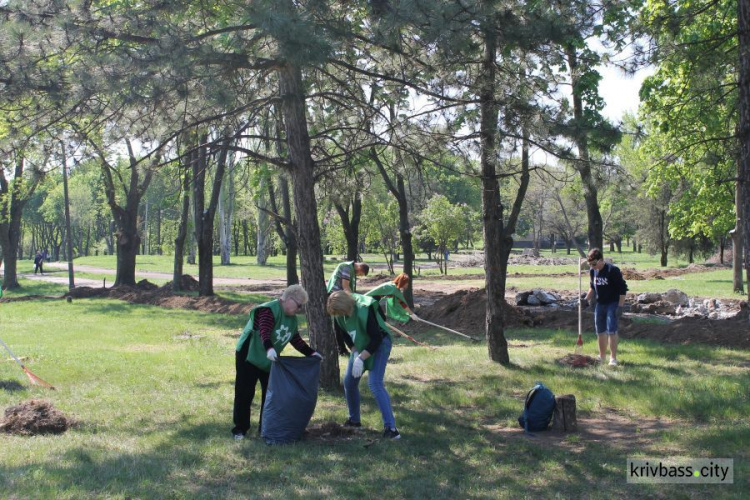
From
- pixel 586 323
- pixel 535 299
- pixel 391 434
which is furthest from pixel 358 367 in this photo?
pixel 535 299

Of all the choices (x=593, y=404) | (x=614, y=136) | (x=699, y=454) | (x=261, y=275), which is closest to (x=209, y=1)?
(x=614, y=136)

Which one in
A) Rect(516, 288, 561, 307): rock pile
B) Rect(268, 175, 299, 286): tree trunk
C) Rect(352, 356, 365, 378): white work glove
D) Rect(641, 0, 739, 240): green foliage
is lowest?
Rect(516, 288, 561, 307): rock pile

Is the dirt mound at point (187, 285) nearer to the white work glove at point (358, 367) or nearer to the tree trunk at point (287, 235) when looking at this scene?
the tree trunk at point (287, 235)

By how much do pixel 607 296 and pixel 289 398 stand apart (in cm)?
554

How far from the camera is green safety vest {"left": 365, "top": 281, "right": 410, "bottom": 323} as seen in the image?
7.68 meters

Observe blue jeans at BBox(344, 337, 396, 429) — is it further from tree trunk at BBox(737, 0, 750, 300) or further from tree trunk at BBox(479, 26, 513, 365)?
tree trunk at BBox(737, 0, 750, 300)

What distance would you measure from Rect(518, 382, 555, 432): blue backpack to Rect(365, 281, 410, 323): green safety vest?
1.84 m

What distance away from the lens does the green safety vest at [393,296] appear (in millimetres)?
7680

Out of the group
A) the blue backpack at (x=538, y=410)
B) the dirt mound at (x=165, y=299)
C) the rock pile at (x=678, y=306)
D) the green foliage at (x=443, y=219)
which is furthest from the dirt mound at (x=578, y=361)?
the green foliage at (x=443, y=219)

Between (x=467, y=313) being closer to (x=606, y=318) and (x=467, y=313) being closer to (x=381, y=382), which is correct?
(x=606, y=318)

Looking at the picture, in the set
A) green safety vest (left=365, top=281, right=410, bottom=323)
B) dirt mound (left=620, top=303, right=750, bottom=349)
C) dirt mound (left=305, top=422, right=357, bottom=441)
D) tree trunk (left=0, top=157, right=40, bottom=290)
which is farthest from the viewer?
tree trunk (left=0, top=157, right=40, bottom=290)

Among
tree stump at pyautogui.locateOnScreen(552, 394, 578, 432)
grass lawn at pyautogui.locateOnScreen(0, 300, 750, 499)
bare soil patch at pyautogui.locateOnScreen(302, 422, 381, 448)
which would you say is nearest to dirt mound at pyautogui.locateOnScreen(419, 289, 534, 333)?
grass lawn at pyautogui.locateOnScreen(0, 300, 750, 499)

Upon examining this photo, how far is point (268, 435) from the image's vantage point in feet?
21.2

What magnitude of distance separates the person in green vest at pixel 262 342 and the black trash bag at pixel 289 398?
0.45ft
